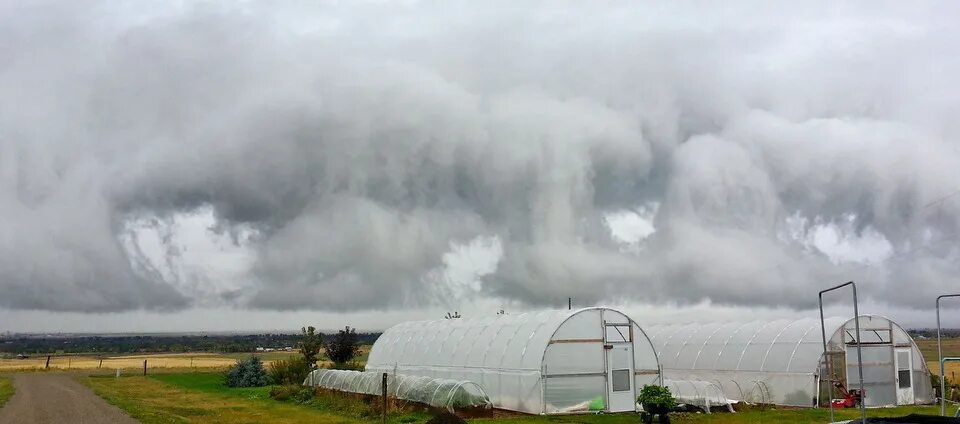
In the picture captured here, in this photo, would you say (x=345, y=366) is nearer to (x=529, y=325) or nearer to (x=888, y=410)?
(x=529, y=325)

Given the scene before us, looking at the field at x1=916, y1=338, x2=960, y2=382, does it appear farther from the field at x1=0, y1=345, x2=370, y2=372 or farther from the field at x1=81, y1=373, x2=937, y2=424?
the field at x1=0, y1=345, x2=370, y2=372

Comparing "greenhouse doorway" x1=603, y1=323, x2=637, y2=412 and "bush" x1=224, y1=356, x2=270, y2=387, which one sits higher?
"greenhouse doorway" x1=603, y1=323, x2=637, y2=412

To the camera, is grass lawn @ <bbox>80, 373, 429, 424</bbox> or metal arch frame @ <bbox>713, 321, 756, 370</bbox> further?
metal arch frame @ <bbox>713, 321, 756, 370</bbox>

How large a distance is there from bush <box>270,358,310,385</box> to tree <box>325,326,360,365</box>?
14.7 feet

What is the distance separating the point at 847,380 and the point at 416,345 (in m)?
20.8

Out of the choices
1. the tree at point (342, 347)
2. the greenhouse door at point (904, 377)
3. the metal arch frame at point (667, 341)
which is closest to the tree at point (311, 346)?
the tree at point (342, 347)

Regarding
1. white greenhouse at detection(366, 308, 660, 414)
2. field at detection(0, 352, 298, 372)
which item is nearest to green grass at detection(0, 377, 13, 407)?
field at detection(0, 352, 298, 372)

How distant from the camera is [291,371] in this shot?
146 ft

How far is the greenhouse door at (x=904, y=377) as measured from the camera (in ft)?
107

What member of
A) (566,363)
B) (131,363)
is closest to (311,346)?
(566,363)

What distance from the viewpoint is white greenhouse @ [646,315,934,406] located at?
1249 inches

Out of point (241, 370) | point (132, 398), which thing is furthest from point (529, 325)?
point (241, 370)

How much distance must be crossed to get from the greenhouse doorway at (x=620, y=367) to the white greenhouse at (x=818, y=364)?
5.58 meters

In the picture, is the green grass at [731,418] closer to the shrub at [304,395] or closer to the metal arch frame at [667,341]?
the shrub at [304,395]
